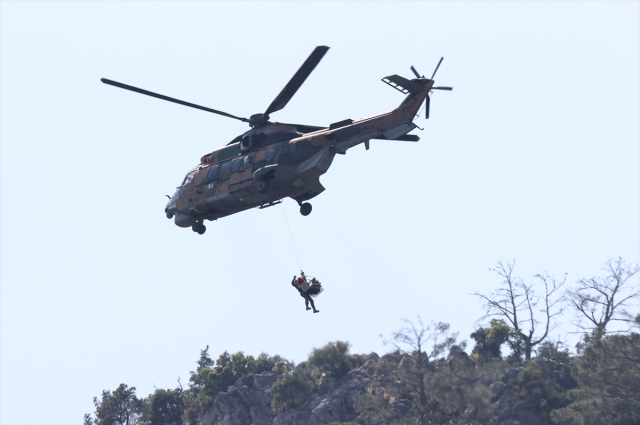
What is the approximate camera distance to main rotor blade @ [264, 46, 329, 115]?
120 feet

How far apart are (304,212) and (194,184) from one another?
6.63 m

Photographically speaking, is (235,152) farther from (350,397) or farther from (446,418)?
(350,397)

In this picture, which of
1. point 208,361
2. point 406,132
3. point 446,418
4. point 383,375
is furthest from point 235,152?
point 208,361

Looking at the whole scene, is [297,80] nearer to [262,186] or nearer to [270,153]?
[270,153]

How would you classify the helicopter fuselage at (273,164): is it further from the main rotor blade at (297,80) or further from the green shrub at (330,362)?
the green shrub at (330,362)

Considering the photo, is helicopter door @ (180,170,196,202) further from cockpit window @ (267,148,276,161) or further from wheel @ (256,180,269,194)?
cockpit window @ (267,148,276,161)

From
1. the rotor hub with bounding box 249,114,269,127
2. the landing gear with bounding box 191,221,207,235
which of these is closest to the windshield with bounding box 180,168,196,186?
the landing gear with bounding box 191,221,207,235

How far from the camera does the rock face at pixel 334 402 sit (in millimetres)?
65562

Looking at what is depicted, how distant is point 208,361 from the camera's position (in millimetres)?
95812

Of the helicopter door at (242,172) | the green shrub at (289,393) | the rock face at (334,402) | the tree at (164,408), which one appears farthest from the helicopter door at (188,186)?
the tree at (164,408)

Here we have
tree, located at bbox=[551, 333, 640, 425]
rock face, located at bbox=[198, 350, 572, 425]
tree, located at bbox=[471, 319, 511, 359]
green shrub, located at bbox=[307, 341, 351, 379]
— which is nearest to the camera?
tree, located at bbox=[551, 333, 640, 425]

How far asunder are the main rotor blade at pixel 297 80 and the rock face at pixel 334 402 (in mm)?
35498

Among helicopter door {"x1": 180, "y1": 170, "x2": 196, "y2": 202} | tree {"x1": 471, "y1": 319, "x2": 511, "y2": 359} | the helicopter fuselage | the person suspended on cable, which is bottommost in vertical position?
the person suspended on cable

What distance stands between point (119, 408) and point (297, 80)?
221 ft
